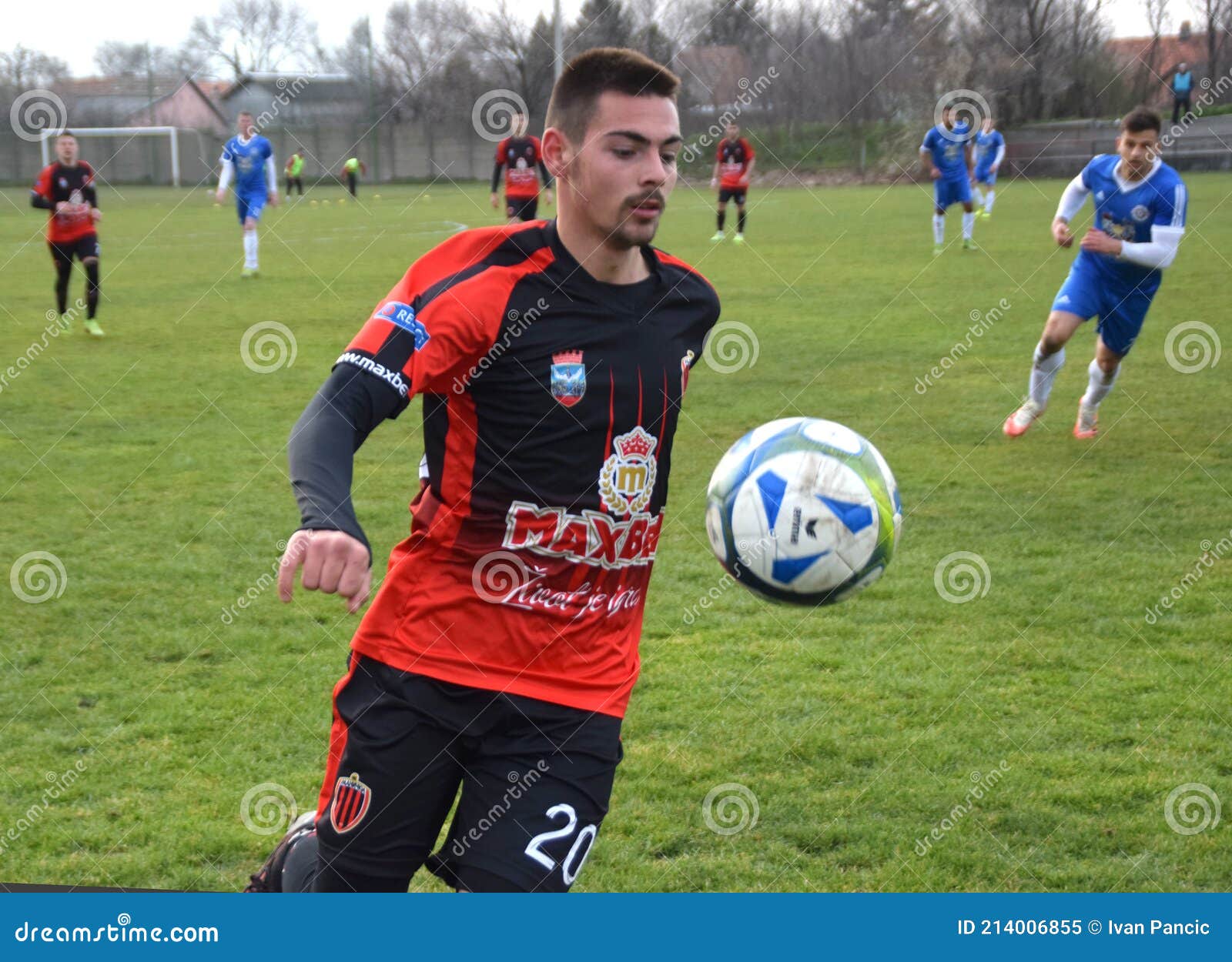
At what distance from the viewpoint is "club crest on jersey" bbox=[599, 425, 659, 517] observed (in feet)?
9.43

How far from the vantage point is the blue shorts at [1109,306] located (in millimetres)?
8812

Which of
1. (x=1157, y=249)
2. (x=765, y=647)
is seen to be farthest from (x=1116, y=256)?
(x=765, y=647)

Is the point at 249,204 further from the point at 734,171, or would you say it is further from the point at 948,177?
the point at 948,177

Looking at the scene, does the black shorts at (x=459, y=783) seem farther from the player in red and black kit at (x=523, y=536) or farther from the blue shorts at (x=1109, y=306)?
the blue shorts at (x=1109, y=306)

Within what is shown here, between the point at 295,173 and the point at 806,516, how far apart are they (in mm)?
44076

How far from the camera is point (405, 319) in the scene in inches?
105

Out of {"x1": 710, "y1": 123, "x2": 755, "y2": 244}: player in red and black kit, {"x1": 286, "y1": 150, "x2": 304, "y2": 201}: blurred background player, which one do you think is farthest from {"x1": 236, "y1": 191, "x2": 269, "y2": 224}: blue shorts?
{"x1": 286, "y1": 150, "x2": 304, "y2": 201}: blurred background player

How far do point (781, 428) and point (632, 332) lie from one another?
42cm

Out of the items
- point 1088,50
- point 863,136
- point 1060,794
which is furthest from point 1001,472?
point 863,136

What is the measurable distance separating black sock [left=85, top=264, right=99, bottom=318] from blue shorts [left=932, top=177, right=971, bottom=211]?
1262cm

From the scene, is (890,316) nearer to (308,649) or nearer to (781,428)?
(308,649)

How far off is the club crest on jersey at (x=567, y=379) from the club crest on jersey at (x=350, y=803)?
0.92 m

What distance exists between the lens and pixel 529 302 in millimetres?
2861

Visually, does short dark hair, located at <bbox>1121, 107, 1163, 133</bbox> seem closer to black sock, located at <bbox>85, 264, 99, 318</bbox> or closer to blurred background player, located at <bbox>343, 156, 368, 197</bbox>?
black sock, located at <bbox>85, 264, 99, 318</bbox>
